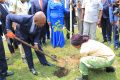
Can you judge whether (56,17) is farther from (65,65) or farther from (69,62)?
(65,65)

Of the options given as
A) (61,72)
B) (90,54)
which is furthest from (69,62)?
(90,54)

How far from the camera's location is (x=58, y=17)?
923 centimetres

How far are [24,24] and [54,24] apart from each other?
9.09ft

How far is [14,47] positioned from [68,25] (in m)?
2.13

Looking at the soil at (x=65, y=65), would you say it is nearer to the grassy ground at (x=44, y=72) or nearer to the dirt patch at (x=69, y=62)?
the dirt patch at (x=69, y=62)

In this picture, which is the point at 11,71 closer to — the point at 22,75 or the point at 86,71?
the point at 22,75

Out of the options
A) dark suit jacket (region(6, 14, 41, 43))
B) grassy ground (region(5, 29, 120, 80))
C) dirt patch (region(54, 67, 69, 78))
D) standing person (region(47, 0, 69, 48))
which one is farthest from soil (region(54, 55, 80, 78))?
standing person (region(47, 0, 69, 48))

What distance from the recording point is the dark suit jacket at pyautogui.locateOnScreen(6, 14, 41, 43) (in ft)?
21.1

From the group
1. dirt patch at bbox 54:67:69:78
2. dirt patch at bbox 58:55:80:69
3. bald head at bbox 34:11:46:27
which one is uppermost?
bald head at bbox 34:11:46:27

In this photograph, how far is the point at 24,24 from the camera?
6.55 meters

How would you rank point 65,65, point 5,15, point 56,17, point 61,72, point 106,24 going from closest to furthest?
point 61,72 < point 65,65 < point 5,15 < point 56,17 < point 106,24

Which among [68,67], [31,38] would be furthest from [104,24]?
[31,38]

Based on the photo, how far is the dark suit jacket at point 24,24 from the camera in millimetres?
6441

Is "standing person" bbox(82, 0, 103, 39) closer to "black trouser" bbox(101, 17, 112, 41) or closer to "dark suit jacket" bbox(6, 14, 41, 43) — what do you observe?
"black trouser" bbox(101, 17, 112, 41)
